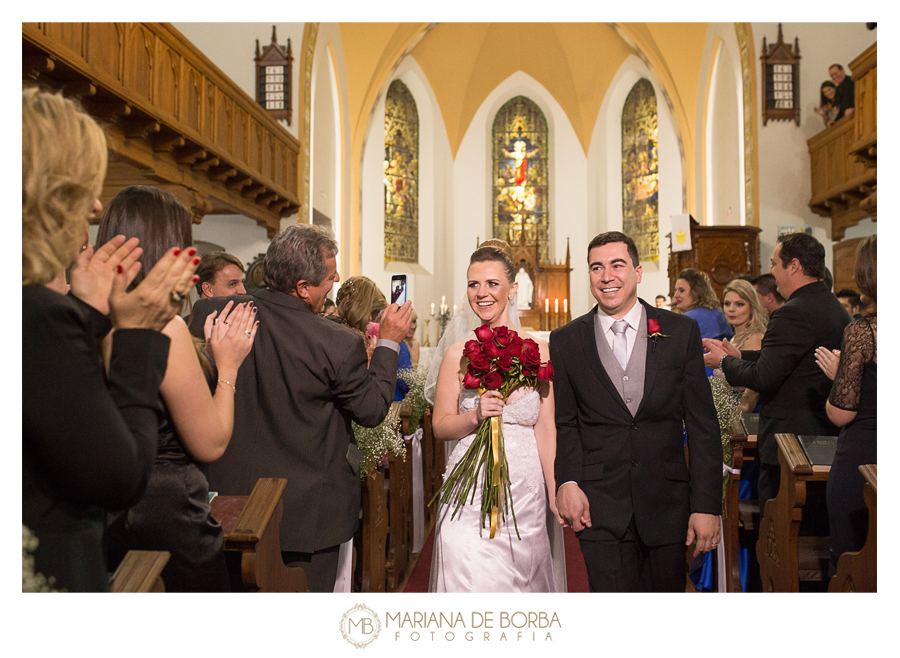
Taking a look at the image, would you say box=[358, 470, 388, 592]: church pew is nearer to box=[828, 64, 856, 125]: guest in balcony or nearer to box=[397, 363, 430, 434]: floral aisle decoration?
box=[397, 363, 430, 434]: floral aisle decoration

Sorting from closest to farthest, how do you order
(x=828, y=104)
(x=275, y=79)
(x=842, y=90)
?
(x=842, y=90)
(x=828, y=104)
(x=275, y=79)

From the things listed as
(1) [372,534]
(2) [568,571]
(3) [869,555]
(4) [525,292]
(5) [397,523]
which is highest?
(4) [525,292]

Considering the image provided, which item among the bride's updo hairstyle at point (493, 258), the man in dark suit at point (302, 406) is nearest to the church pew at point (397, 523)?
the man in dark suit at point (302, 406)

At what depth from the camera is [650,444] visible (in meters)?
2.47

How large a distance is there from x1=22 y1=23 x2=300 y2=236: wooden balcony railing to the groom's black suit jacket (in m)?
4.63

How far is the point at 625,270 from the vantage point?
Result: 99.8 inches

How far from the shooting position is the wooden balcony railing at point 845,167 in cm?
725

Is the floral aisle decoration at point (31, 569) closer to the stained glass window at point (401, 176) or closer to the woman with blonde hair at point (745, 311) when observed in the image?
the woman with blonde hair at point (745, 311)

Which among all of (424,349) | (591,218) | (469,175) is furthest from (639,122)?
(424,349)

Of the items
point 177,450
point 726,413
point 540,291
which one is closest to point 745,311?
point 726,413

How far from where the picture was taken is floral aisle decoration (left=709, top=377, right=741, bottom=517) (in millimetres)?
3730
